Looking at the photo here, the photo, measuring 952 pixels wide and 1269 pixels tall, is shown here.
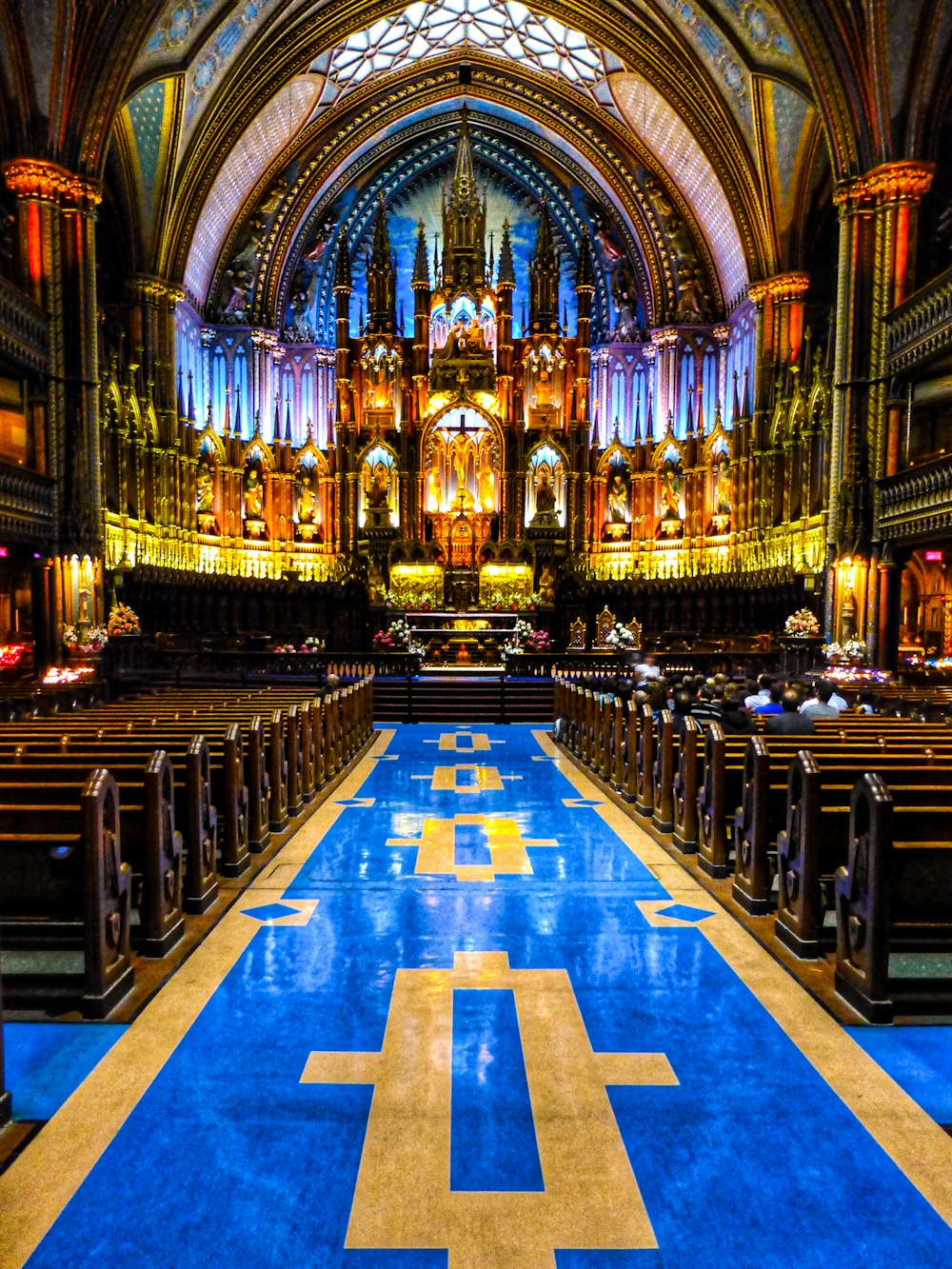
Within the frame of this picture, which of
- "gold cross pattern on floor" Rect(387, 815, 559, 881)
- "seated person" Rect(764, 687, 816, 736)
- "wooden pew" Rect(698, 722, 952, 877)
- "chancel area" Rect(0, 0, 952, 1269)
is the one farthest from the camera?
"seated person" Rect(764, 687, 816, 736)

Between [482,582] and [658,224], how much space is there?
1426cm

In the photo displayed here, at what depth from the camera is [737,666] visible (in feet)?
66.5

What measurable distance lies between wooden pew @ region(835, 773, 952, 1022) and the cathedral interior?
1464 cm

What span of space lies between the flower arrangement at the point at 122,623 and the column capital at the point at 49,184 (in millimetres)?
9416

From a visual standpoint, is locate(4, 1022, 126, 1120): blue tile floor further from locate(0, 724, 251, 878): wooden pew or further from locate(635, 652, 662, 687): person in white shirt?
locate(635, 652, 662, 687): person in white shirt

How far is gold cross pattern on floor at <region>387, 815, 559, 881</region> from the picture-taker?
23.6ft

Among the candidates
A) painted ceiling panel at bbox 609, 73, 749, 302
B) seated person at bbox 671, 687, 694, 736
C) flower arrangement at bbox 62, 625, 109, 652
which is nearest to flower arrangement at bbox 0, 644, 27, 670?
flower arrangement at bbox 62, 625, 109, 652

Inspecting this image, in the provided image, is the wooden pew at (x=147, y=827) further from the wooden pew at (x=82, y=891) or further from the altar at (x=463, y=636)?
the altar at (x=463, y=636)

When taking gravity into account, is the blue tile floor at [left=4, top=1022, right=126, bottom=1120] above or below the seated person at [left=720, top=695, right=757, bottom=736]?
below

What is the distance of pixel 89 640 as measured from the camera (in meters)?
18.0

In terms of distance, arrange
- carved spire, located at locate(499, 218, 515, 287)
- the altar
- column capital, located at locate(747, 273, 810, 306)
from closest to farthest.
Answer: column capital, located at locate(747, 273, 810, 306) → the altar → carved spire, located at locate(499, 218, 515, 287)

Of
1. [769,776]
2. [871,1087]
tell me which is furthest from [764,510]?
[871,1087]

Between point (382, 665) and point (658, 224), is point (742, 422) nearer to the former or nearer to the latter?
point (658, 224)

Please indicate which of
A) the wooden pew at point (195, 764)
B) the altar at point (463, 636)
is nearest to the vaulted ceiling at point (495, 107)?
the altar at point (463, 636)
